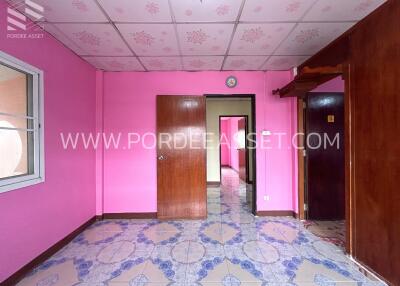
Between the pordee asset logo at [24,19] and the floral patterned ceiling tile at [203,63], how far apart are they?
65.9 inches

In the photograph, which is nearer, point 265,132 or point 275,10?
point 275,10

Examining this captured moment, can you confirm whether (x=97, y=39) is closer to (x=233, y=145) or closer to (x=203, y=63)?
(x=203, y=63)

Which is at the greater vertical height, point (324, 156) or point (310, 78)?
point (310, 78)

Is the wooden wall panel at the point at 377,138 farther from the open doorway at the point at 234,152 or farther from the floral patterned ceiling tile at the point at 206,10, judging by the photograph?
the open doorway at the point at 234,152

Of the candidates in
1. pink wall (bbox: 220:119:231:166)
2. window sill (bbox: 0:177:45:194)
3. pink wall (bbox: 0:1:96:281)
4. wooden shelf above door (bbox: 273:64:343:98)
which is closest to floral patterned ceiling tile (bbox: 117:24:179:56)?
pink wall (bbox: 0:1:96:281)

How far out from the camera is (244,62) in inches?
120

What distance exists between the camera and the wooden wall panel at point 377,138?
5.52 feet

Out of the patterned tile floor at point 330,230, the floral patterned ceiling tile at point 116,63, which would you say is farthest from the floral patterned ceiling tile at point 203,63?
the patterned tile floor at point 330,230

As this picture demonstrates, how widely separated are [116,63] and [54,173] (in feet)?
5.87

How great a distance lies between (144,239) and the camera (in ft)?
8.71

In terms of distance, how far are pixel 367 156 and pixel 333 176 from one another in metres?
1.45

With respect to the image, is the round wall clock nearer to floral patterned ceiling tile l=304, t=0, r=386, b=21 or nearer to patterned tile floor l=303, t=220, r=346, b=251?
floral patterned ceiling tile l=304, t=0, r=386, b=21

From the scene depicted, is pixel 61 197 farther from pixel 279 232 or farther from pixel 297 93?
pixel 297 93

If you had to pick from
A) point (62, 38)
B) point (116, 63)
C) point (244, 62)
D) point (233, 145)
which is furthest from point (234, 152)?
point (62, 38)
